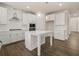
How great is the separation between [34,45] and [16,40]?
1769 millimetres

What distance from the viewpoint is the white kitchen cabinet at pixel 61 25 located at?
5391 mm

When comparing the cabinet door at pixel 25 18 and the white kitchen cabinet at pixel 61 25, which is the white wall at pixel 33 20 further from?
the white kitchen cabinet at pixel 61 25

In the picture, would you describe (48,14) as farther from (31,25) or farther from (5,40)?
(5,40)

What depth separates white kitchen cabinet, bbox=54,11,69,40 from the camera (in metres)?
5.39

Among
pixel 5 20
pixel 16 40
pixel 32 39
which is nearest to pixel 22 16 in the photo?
pixel 5 20

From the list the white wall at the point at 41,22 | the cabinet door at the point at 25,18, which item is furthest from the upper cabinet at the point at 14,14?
the white wall at the point at 41,22

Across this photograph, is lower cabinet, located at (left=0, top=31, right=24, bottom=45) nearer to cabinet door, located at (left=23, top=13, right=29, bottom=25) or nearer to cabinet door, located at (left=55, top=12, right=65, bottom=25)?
cabinet door, located at (left=23, top=13, right=29, bottom=25)

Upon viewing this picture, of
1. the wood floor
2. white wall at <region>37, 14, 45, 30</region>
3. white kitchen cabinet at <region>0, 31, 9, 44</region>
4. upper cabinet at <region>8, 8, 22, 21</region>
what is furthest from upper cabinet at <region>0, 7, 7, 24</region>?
white wall at <region>37, 14, 45, 30</region>

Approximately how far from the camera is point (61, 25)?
18.5ft

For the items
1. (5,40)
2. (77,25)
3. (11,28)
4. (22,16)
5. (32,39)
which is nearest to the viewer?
(32,39)

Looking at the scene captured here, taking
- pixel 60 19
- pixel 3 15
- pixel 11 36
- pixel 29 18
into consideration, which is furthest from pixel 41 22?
pixel 3 15

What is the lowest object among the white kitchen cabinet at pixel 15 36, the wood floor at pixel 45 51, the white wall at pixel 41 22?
the wood floor at pixel 45 51

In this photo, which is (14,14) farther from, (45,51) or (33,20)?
(45,51)

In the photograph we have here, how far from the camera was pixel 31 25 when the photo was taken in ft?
19.0
